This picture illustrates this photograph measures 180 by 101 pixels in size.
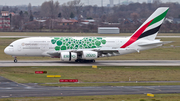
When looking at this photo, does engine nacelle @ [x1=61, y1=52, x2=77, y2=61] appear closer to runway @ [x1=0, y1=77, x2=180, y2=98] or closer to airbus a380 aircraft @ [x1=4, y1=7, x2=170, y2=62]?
airbus a380 aircraft @ [x1=4, y1=7, x2=170, y2=62]

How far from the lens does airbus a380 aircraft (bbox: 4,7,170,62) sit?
51500mm

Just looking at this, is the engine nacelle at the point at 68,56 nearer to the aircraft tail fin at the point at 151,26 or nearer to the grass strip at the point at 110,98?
the aircraft tail fin at the point at 151,26

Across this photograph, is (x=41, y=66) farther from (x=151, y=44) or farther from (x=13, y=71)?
(x=151, y=44)

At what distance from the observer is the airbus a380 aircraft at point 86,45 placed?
51500 mm

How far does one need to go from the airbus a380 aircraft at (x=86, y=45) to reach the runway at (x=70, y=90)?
61.3 ft

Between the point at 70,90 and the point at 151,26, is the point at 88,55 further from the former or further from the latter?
the point at 70,90

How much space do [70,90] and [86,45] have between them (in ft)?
75.3

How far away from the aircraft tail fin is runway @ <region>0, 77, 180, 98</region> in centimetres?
2221

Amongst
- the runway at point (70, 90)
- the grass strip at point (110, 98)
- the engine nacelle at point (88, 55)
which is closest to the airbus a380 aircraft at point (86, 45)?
the engine nacelle at point (88, 55)

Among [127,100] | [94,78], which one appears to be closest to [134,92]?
[127,100]

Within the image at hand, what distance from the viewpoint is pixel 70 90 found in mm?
30406

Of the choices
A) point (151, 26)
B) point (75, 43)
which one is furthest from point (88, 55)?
point (151, 26)

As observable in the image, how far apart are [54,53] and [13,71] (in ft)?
34.5

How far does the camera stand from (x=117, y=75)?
4044 centimetres
